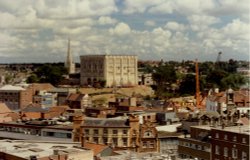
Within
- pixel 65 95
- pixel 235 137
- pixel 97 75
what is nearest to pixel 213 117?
pixel 235 137

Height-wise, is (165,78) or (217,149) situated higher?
(165,78)

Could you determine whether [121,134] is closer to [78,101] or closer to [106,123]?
[106,123]

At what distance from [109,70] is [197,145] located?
111 metres

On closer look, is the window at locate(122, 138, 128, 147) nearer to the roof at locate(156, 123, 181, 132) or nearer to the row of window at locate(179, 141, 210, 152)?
the row of window at locate(179, 141, 210, 152)

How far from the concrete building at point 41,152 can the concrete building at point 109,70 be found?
117616mm

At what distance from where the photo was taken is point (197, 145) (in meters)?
50.7

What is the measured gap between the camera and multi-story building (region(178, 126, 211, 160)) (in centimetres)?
4953

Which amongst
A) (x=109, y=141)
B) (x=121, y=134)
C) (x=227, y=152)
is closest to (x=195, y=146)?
(x=227, y=152)

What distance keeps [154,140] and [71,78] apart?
12178 cm

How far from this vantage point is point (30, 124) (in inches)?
2201

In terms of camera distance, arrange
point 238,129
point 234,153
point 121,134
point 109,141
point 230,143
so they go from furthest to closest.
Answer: point 109,141 < point 121,134 < point 238,129 < point 230,143 < point 234,153

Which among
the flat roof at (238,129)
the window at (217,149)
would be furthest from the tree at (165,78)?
the window at (217,149)

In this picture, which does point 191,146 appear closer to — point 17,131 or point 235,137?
point 235,137

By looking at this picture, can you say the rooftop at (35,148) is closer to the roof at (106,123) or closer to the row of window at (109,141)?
the row of window at (109,141)
